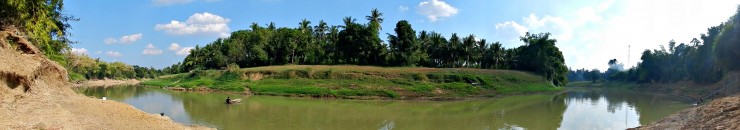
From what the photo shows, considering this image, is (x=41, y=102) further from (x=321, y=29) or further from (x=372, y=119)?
(x=321, y=29)

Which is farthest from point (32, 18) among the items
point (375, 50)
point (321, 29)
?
point (321, 29)

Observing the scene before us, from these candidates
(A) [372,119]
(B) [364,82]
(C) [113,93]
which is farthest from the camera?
(C) [113,93]

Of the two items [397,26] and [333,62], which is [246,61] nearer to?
[333,62]

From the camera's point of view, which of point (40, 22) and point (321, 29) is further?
point (321, 29)

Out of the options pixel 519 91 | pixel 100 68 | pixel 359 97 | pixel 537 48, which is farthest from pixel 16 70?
pixel 100 68

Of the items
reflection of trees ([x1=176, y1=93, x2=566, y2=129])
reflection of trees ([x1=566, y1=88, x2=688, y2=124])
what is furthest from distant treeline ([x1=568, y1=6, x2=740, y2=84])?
reflection of trees ([x1=176, y1=93, x2=566, y2=129])

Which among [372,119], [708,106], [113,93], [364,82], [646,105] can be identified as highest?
[364,82]

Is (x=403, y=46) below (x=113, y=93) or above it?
above

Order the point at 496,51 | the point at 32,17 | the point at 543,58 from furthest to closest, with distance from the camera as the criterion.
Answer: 1. the point at 496,51
2. the point at 543,58
3. the point at 32,17

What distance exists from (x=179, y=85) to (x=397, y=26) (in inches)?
1354

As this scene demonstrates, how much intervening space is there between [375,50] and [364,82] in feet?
54.3

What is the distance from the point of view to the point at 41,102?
1609 cm

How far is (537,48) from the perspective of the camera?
3418 inches

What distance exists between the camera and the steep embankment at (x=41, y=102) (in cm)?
1354
